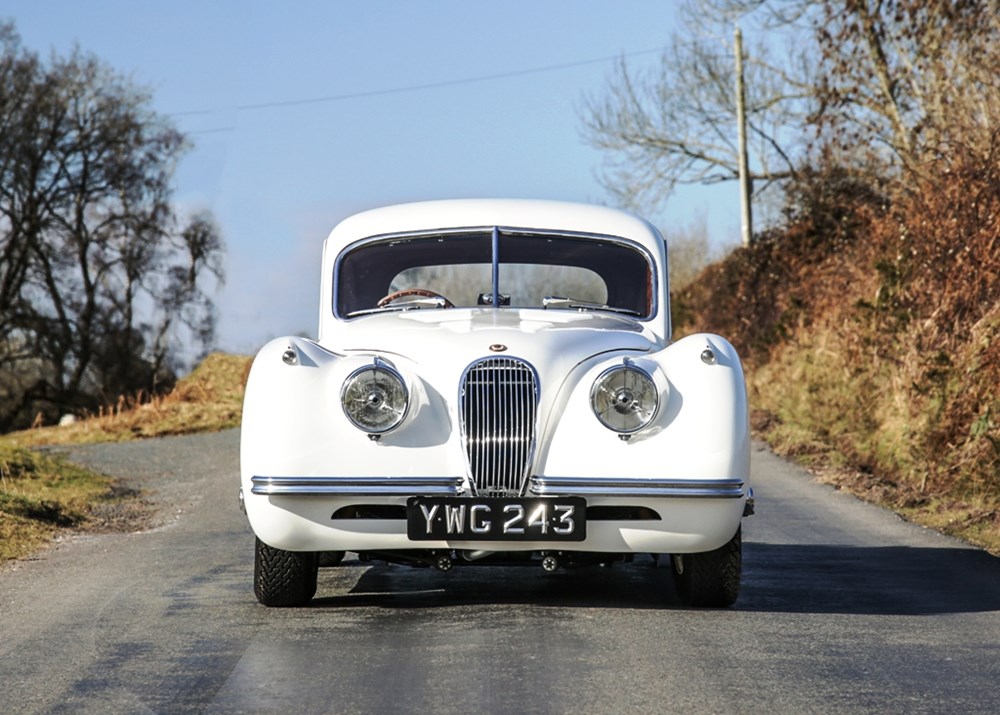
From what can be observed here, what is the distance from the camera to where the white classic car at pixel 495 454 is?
19.7 ft

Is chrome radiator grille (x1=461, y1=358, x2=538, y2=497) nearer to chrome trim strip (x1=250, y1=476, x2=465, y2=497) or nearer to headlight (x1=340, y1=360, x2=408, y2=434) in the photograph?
chrome trim strip (x1=250, y1=476, x2=465, y2=497)

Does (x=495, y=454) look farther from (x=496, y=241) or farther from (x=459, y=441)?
(x=496, y=241)

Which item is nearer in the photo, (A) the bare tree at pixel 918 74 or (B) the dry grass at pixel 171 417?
(A) the bare tree at pixel 918 74

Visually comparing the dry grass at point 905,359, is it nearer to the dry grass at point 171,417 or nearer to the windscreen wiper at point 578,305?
the windscreen wiper at point 578,305

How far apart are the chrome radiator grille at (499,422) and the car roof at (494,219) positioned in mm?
1805

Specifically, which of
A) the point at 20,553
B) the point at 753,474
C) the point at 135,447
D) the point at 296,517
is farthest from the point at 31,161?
the point at 296,517

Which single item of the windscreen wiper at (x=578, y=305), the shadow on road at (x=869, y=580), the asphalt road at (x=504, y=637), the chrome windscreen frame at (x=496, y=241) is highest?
the chrome windscreen frame at (x=496, y=241)

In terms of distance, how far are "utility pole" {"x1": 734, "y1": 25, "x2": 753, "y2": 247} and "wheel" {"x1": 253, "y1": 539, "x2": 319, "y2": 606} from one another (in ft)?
85.5

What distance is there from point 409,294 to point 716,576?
8.00ft

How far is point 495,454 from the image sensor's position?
19.9ft

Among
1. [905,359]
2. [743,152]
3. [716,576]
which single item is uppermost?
[743,152]

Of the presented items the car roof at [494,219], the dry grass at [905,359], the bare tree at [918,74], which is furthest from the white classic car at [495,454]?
the bare tree at [918,74]

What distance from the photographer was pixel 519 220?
25.8 feet

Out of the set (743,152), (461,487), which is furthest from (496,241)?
(743,152)
